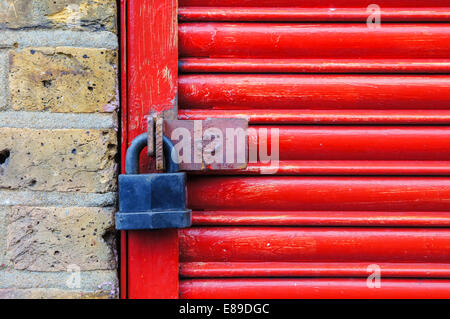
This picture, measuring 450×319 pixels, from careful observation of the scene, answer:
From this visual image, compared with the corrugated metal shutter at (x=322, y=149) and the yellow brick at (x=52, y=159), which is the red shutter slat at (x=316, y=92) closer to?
→ the corrugated metal shutter at (x=322, y=149)

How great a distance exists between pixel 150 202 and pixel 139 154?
114 mm

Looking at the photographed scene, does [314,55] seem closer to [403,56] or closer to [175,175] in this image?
[403,56]

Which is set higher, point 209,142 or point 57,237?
point 209,142

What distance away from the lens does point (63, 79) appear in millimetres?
863

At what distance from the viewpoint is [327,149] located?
936 millimetres

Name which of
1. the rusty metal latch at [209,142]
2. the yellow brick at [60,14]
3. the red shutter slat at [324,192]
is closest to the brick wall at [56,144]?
the yellow brick at [60,14]

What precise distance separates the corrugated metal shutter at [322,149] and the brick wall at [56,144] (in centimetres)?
21

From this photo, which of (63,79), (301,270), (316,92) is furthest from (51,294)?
(316,92)

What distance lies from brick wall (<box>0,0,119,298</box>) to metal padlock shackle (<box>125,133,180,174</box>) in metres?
0.08

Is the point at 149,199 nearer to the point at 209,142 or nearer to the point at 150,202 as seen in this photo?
the point at 150,202

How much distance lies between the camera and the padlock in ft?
2.62

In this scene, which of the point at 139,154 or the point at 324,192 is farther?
the point at 324,192
